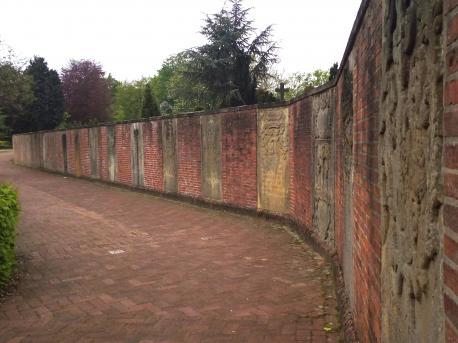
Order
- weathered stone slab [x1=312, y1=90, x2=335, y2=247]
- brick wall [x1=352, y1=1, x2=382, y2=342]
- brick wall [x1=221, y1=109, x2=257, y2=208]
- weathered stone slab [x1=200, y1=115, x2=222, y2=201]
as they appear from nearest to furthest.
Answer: brick wall [x1=352, y1=1, x2=382, y2=342], weathered stone slab [x1=312, y1=90, x2=335, y2=247], brick wall [x1=221, y1=109, x2=257, y2=208], weathered stone slab [x1=200, y1=115, x2=222, y2=201]

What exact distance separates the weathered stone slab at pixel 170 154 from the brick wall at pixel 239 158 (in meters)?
2.45

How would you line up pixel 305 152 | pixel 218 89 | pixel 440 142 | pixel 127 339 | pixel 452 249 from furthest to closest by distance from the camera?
1. pixel 218 89
2. pixel 305 152
3. pixel 127 339
4. pixel 440 142
5. pixel 452 249

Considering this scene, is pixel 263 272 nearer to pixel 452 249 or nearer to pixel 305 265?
pixel 305 265

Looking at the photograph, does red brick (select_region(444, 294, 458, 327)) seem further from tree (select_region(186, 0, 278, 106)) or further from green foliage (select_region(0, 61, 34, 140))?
tree (select_region(186, 0, 278, 106))

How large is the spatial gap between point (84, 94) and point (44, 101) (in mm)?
8810

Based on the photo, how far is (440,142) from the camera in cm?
136

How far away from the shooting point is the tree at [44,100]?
135ft

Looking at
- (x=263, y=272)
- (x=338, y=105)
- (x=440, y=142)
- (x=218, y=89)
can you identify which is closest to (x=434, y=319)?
(x=440, y=142)

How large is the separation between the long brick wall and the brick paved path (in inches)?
20.3

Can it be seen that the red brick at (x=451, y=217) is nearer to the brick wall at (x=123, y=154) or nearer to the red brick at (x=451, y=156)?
the red brick at (x=451, y=156)

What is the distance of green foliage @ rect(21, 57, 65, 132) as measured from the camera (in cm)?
4109

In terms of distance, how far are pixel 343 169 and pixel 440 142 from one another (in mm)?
3680

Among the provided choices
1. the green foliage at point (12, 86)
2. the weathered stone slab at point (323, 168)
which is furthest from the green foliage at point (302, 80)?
the weathered stone slab at point (323, 168)

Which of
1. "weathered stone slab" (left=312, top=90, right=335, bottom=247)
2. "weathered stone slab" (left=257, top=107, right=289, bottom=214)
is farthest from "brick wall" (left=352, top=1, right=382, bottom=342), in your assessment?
"weathered stone slab" (left=257, top=107, right=289, bottom=214)
